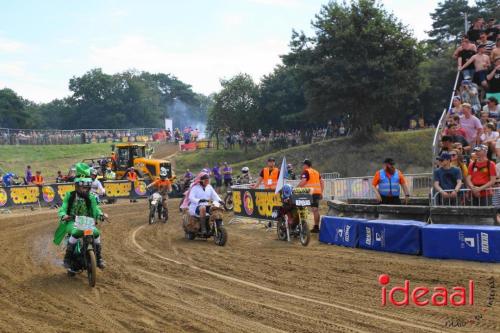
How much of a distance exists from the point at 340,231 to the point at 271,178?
510cm

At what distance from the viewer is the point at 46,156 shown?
54.0 m

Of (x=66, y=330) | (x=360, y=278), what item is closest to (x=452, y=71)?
(x=360, y=278)

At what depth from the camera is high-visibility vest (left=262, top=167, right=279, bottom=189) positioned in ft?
60.0

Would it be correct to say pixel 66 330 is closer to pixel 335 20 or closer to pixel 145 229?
pixel 145 229

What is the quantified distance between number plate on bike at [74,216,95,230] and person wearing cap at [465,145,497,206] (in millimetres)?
7512

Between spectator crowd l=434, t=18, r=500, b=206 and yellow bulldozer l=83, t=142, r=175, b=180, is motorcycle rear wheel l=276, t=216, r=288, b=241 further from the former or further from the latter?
yellow bulldozer l=83, t=142, r=175, b=180

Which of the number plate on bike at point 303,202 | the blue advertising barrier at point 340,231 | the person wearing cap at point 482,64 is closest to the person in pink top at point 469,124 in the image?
the person wearing cap at point 482,64

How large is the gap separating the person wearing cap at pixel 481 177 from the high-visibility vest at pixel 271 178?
A: 7138mm

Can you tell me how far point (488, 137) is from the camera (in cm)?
1362

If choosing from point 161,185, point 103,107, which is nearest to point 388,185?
point 161,185

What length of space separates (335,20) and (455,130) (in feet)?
97.7

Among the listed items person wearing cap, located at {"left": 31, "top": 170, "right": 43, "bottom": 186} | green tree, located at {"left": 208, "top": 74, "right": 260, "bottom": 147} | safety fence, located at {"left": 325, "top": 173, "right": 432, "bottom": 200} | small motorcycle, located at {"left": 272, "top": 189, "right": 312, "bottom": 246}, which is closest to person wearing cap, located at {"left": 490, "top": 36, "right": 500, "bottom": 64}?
safety fence, located at {"left": 325, "top": 173, "right": 432, "bottom": 200}

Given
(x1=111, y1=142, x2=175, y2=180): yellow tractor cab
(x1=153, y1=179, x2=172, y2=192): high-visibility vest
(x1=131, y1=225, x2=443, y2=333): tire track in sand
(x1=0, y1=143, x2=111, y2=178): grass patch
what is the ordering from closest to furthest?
(x1=131, y1=225, x2=443, y2=333): tire track in sand < (x1=153, y1=179, x2=172, y2=192): high-visibility vest < (x1=111, y1=142, x2=175, y2=180): yellow tractor cab < (x1=0, y1=143, x2=111, y2=178): grass patch

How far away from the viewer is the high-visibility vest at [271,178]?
60.0 ft
